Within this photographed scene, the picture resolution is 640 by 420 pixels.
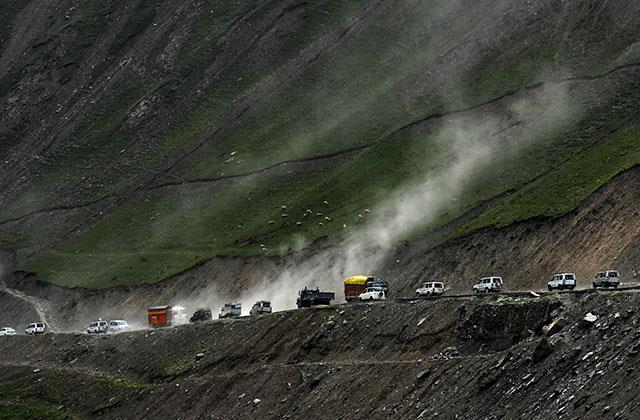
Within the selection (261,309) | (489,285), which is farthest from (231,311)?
(489,285)

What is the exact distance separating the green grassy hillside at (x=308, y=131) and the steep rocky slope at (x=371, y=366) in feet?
90.3

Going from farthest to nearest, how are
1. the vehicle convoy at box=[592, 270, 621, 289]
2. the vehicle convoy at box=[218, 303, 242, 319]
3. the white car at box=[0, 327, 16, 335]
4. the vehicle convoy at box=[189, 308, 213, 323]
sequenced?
1. the white car at box=[0, 327, 16, 335]
2. the vehicle convoy at box=[189, 308, 213, 323]
3. the vehicle convoy at box=[218, 303, 242, 319]
4. the vehicle convoy at box=[592, 270, 621, 289]

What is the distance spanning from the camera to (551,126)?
119938mm

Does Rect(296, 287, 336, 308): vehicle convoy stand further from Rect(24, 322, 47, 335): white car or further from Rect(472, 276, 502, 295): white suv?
Rect(24, 322, 47, 335): white car

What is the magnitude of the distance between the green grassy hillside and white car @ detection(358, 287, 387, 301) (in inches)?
615

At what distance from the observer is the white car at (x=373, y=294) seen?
298ft

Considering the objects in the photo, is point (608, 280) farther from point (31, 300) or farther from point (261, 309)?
point (31, 300)

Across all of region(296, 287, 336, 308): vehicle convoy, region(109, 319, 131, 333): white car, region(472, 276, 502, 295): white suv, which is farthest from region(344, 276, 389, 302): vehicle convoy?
region(109, 319, 131, 333): white car

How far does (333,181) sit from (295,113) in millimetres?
28172

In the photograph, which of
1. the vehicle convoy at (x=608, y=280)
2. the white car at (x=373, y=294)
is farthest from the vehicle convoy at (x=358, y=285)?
the vehicle convoy at (x=608, y=280)

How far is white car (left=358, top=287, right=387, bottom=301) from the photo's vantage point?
90750mm

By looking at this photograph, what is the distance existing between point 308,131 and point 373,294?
68.2 metres

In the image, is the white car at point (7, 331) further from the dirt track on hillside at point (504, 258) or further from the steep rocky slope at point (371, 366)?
the steep rocky slope at point (371, 366)

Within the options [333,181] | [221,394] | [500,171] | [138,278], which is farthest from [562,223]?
[138,278]
